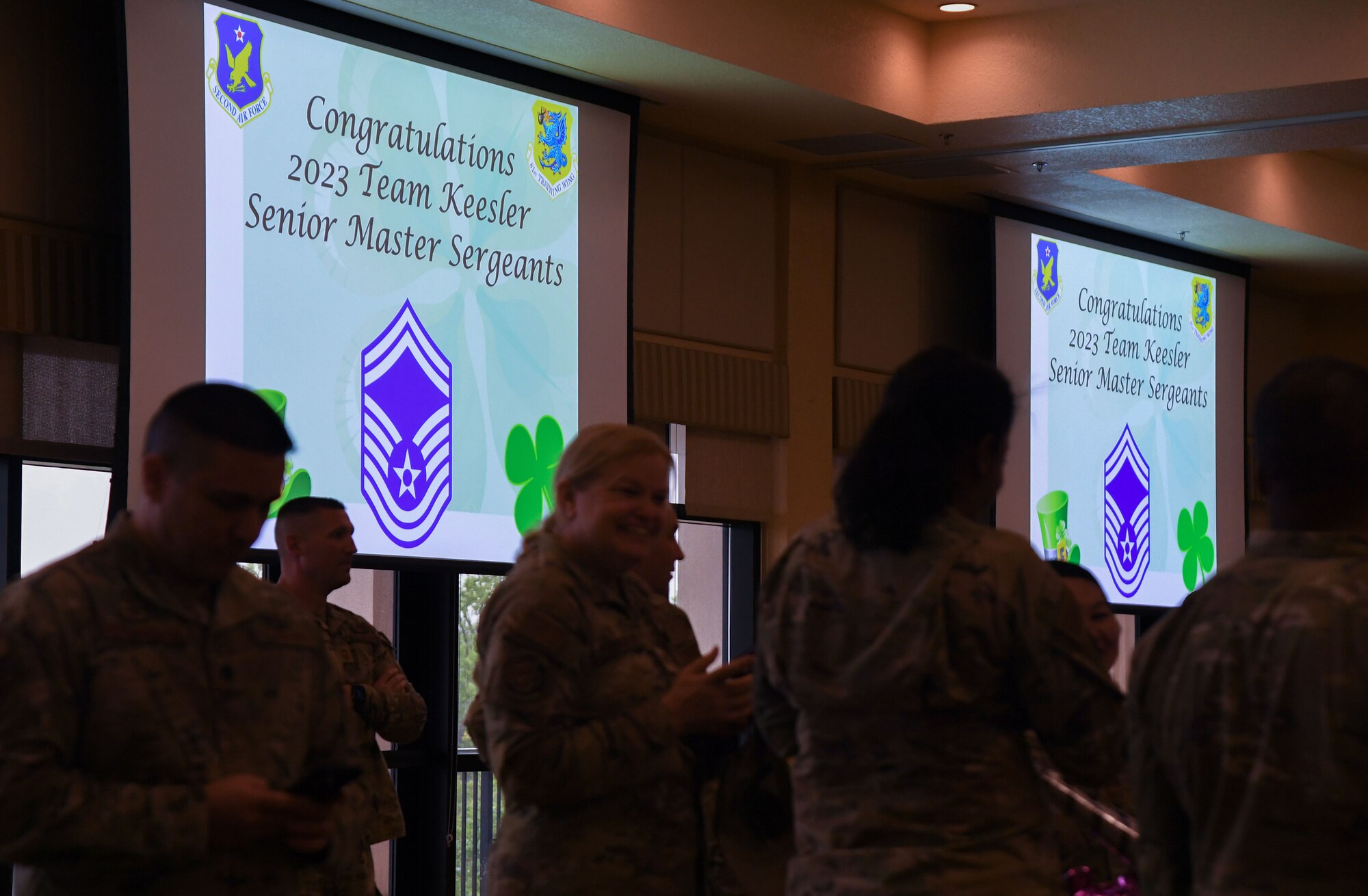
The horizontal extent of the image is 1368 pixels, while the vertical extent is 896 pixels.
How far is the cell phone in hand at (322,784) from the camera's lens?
6.78 feet

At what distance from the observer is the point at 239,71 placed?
5.66m

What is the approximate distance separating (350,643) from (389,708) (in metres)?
0.24

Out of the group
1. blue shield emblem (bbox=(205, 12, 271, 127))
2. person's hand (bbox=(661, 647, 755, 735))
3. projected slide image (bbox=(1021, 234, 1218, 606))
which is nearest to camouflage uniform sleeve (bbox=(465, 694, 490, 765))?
person's hand (bbox=(661, 647, 755, 735))

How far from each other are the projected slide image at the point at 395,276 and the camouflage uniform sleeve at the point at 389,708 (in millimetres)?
984

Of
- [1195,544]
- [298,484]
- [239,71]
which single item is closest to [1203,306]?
[1195,544]

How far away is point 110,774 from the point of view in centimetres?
204

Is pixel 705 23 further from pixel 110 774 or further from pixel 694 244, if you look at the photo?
pixel 110 774

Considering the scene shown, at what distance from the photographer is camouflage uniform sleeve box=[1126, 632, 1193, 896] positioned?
2105mm

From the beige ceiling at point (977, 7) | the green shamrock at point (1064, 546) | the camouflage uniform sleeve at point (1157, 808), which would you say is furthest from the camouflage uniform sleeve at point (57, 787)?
the green shamrock at point (1064, 546)

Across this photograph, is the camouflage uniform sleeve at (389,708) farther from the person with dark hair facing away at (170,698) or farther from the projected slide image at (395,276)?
the person with dark hair facing away at (170,698)

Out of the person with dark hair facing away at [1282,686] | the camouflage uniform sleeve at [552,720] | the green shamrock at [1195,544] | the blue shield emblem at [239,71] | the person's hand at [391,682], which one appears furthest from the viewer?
the green shamrock at [1195,544]

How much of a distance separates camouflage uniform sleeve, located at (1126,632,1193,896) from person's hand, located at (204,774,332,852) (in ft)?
3.32

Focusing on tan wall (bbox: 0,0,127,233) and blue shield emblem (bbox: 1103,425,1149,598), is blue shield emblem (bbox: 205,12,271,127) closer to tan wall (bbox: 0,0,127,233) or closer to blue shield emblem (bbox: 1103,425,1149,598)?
tan wall (bbox: 0,0,127,233)

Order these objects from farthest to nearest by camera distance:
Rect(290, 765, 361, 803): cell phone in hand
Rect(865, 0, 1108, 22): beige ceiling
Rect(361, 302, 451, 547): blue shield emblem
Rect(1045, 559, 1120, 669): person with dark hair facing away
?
Rect(865, 0, 1108, 22): beige ceiling → Rect(361, 302, 451, 547): blue shield emblem → Rect(1045, 559, 1120, 669): person with dark hair facing away → Rect(290, 765, 361, 803): cell phone in hand
